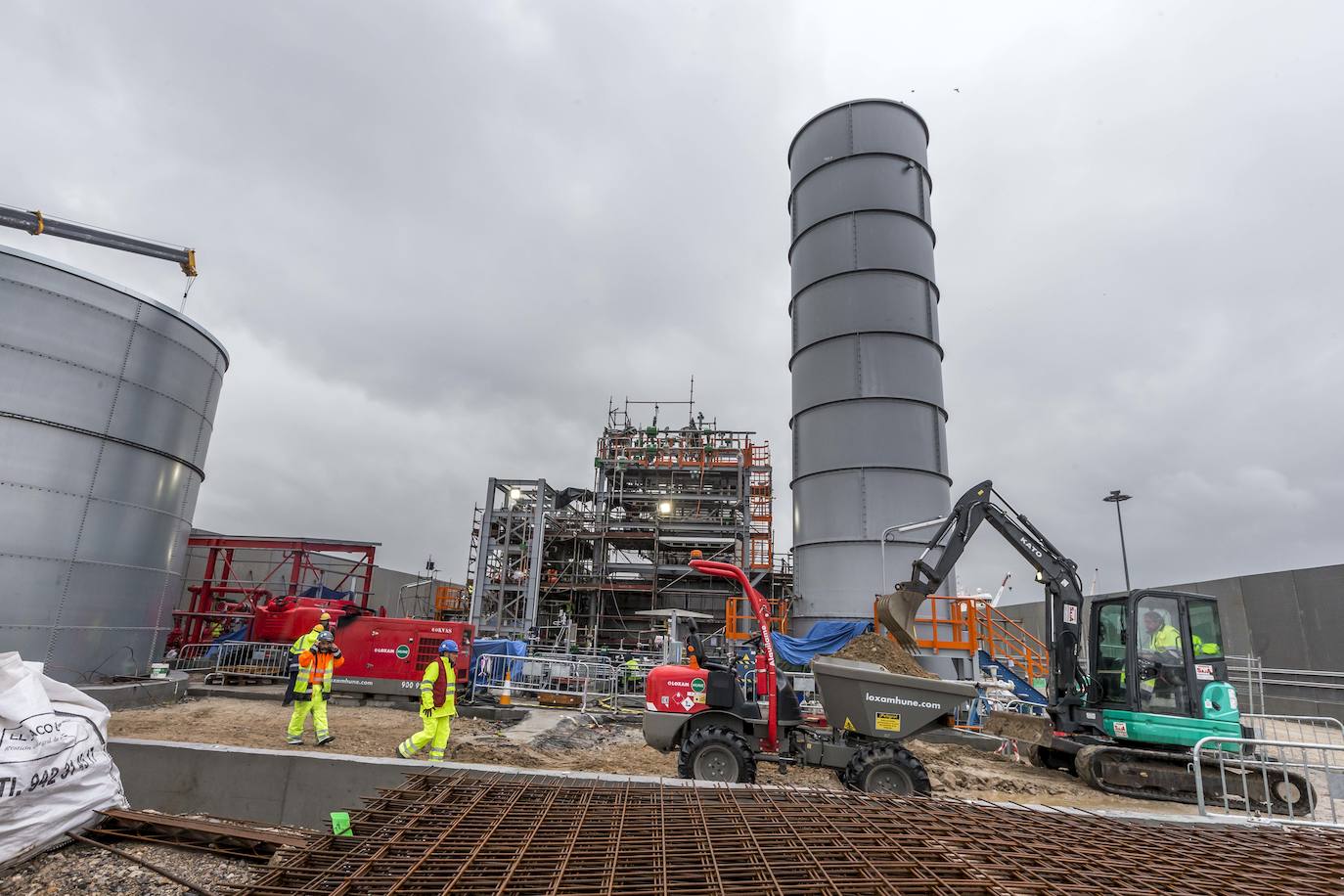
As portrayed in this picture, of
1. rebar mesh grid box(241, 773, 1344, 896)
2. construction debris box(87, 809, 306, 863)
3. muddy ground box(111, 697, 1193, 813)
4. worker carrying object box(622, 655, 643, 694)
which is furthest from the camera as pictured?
worker carrying object box(622, 655, 643, 694)

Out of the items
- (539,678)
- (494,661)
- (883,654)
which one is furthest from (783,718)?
(539,678)

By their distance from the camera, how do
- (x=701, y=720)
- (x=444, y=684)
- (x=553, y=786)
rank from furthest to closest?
1. (x=444, y=684)
2. (x=701, y=720)
3. (x=553, y=786)

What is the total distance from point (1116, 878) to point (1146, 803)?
681 cm

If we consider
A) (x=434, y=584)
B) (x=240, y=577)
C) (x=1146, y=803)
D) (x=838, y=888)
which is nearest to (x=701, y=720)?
(x=838, y=888)

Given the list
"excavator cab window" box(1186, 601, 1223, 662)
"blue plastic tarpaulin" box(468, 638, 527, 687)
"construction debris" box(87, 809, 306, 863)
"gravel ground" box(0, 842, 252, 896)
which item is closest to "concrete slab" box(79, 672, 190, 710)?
"blue plastic tarpaulin" box(468, 638, 527, 687)

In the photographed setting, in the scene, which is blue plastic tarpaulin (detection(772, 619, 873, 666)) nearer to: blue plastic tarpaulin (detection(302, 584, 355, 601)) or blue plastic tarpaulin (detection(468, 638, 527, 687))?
blue plastic tarpaulin (detection(468, 638, 527, 687))

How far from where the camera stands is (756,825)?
452 cm

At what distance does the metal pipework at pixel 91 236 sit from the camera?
1530cm

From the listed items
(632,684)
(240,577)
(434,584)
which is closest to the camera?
(632,684)

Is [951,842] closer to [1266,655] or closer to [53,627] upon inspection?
[53,627]

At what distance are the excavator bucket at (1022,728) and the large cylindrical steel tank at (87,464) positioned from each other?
16.3 metres

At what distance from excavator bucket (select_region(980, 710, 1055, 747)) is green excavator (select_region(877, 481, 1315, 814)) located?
3cm

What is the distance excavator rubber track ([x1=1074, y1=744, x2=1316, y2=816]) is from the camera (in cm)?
830

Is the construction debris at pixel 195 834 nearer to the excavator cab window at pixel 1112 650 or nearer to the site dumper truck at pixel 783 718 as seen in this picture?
the site dumper truck at pixel 783 718
